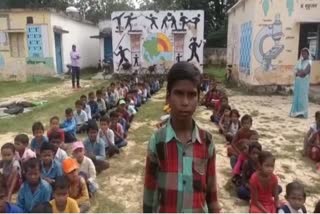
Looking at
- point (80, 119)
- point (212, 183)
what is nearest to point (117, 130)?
point (80, 119)

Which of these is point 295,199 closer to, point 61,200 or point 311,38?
point 61,200

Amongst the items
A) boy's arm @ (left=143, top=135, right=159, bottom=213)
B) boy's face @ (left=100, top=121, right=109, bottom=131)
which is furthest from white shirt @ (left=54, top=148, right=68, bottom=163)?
boy's arm @ (left=143, top=135, right=159, bottom=213)

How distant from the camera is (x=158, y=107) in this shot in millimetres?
9219

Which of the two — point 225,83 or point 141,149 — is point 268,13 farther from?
point 141,149

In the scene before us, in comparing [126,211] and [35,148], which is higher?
[35,148]

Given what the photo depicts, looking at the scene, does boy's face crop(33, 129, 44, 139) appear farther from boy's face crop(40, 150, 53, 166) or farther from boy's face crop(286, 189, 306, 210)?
boy's face crop(286, 189, 306, 210)

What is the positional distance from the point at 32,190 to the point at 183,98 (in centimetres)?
216

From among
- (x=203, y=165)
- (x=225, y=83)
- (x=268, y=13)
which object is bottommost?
(x=225, y=83)

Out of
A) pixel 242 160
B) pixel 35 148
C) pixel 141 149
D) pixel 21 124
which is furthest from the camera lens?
pixel 21 124

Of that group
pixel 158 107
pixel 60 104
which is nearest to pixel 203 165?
pixel 158 107

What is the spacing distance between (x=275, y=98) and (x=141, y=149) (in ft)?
21.0

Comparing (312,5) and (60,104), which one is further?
(312,5)

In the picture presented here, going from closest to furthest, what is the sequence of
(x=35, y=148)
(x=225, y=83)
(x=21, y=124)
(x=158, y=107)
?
(x=35, y=148)
(x=21, y=124)
(x=158, y=107)
(x=225, y=83)

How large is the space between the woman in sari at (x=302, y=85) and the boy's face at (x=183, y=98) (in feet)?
21.9
